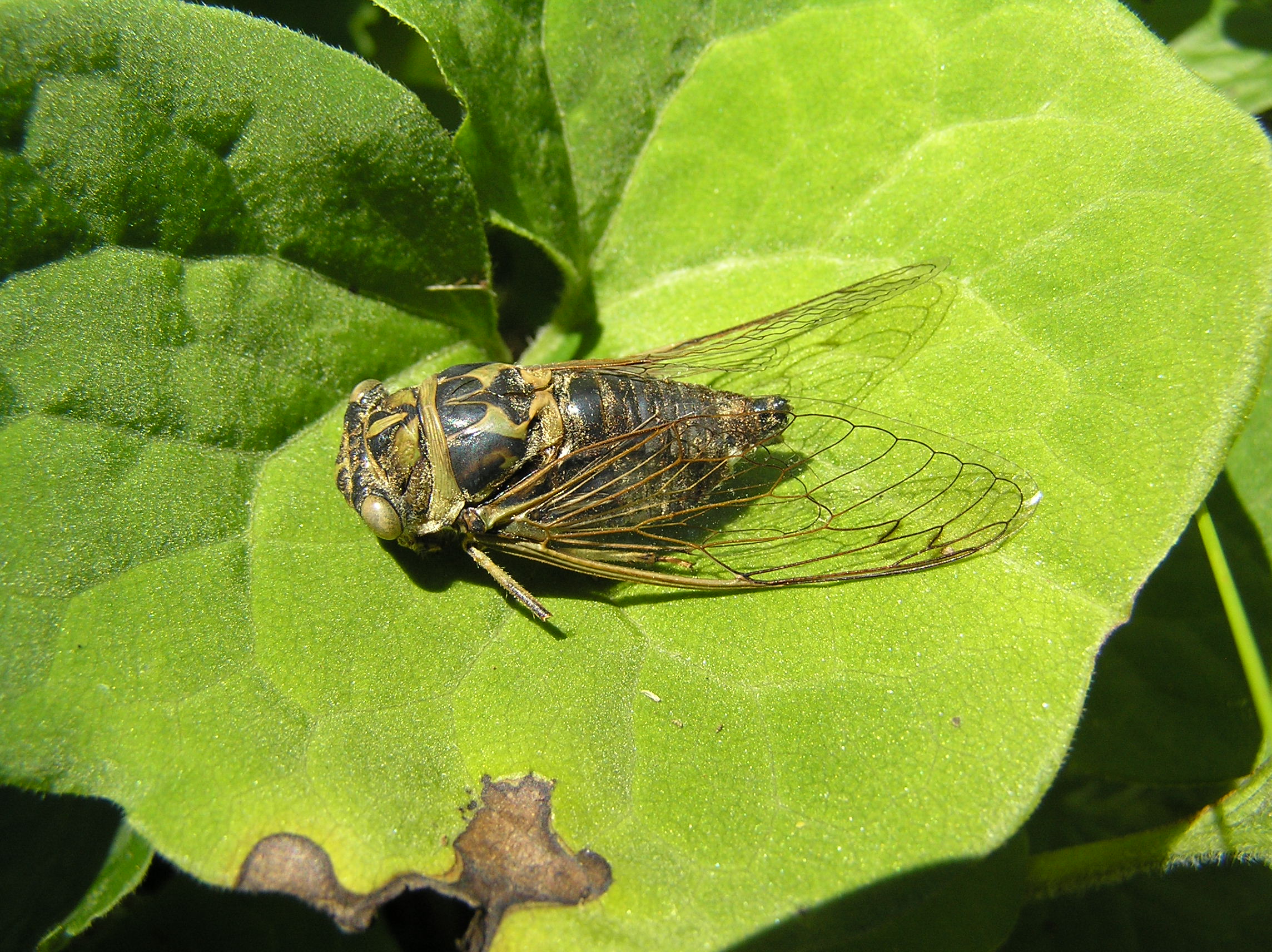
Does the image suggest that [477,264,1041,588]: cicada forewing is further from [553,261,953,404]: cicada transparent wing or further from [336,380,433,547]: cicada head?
[336,380,433,547]: cicada head

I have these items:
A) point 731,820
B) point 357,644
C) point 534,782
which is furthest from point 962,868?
point 357,644

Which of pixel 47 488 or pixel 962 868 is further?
pixel 47 488

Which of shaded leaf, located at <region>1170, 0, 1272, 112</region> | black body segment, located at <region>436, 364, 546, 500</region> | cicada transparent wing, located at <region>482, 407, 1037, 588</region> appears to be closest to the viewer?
cicada transparent wing, located at <region>482, 407, 1037, 588</region>

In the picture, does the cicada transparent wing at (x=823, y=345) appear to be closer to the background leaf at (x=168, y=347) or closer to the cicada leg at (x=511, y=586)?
the cicada leg at (x=511, y=586)

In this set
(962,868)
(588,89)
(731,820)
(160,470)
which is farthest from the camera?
(588,89)

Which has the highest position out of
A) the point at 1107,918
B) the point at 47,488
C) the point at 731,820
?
the point at 47,488

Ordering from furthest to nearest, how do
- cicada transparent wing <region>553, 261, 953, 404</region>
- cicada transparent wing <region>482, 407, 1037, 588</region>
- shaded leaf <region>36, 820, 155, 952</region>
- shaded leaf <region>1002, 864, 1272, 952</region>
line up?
1. shaded leaf <region>1002, 864, 1272, 952</region>
2. cicada transparent wing <region>553, 261, 953, 404</region>
3. cicada transparent wing <region>482, 407, 1037, 588</region>
4. shaded leaf <region>36, 820, 155, 952</region>

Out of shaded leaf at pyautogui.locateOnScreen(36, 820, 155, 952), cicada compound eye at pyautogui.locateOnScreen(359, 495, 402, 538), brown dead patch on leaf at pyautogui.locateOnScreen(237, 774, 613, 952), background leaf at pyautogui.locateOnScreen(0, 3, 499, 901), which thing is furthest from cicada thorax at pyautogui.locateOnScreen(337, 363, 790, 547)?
shaded leaf at pyautogui.locateOnScreen(36, 820, 155, 952)

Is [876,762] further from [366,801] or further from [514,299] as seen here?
[514,299]
